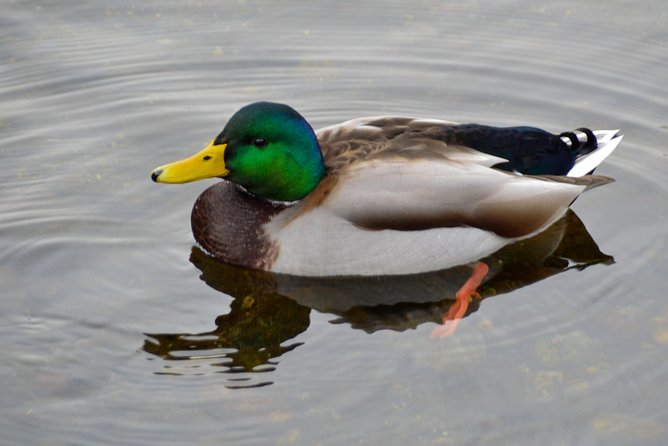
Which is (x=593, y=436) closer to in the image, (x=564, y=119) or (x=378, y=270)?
(x=378, y=270)

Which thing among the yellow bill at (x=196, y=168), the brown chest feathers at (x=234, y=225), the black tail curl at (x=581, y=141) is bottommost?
the brown chest feathers at (x=234, y=225)

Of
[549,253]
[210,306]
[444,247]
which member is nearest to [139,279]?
[210,306]

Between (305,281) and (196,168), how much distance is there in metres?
1.02

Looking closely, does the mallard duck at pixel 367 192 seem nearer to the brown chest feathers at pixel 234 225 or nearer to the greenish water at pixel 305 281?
the brown chest feathers at pixel 234 225

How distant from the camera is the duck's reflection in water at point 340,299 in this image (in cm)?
700

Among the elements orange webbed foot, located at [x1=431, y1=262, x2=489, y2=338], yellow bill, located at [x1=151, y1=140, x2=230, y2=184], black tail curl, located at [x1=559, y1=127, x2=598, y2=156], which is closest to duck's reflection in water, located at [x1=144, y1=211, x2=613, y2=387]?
orange webbed foot, located at [x1=431, y1=262, x2=489, y2=338]

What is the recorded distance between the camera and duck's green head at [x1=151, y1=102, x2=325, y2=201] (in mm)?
7500

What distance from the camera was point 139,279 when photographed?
766 centimetres

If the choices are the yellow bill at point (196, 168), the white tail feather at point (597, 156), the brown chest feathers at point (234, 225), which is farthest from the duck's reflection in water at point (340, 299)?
the yellow bill at point (196, 168)

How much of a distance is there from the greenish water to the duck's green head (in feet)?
2.12

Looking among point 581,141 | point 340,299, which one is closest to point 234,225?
point 340,299

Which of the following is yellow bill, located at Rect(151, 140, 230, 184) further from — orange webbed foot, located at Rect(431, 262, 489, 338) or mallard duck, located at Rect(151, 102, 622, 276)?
orange webbed foot, located at Rect(431, 262, 489, 338)

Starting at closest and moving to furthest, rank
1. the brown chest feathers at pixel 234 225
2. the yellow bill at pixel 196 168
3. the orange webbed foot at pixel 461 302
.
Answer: the orange webbed foot at pixel 461 302
the yellow bill at pixel 196 168
the brown chest feathers at pixel 234 225

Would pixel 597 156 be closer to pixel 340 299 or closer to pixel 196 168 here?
pixel 340 299
